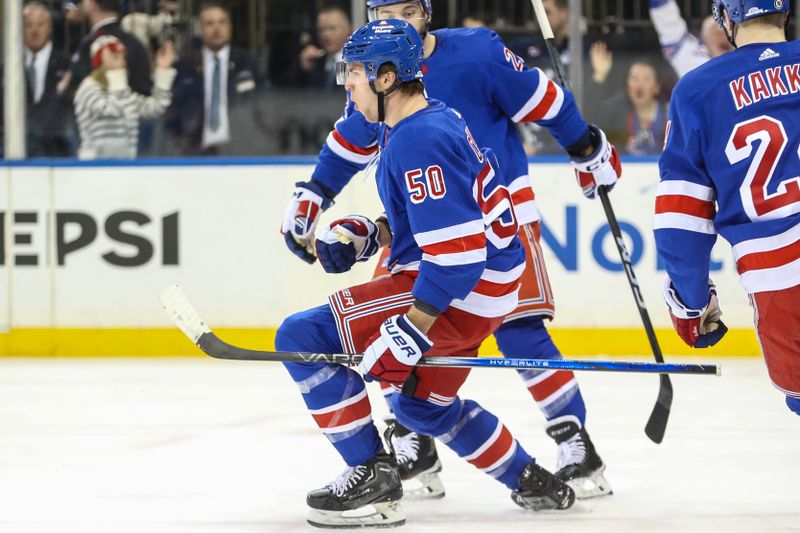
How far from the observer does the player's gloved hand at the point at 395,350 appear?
2.56 metres

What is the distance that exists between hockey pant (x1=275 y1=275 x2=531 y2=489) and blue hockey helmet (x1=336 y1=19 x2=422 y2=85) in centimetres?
42

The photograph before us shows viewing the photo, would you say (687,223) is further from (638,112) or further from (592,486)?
(638,112)

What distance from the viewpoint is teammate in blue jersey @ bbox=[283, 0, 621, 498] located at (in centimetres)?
317

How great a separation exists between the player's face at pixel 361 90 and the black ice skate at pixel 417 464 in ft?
2.73

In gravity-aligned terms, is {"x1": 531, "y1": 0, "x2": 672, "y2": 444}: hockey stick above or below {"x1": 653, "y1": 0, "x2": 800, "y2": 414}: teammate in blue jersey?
below

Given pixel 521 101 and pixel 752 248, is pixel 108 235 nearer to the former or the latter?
pixel 521 101

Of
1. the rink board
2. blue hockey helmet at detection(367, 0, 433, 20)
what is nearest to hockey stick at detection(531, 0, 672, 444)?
blue hockey helmet at detection(367, 0, 433, 20)

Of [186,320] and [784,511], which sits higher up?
[186,320]

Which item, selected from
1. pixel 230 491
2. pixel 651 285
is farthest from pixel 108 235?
pixel 230 491

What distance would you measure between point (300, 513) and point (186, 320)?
50 cm

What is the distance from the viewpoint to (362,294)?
9.04 ft

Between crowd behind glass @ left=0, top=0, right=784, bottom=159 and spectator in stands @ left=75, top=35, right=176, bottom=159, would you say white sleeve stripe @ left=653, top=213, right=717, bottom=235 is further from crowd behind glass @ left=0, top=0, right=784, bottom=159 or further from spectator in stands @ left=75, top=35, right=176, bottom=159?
spectator in stands @ left=75, top=35, right=176, bottom=159

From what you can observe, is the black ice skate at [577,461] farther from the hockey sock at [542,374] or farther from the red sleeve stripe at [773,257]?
the red sleeve stripe at [773,257]

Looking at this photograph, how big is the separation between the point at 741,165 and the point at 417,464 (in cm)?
124
